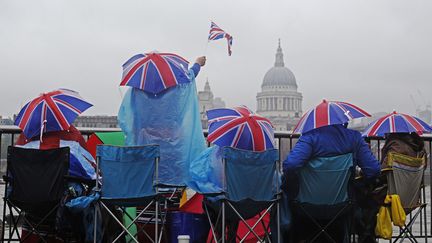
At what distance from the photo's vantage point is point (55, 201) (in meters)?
4.70

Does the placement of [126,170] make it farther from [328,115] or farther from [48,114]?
[328,115]

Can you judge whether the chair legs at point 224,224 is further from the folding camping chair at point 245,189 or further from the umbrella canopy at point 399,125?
the umbrella canopy at point 399,125

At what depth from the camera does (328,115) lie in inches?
190

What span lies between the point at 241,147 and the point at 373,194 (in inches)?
44.1

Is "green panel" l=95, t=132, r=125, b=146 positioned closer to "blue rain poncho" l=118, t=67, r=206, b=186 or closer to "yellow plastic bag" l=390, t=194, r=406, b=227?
"blue rain poncho" l=118, t=67, r=206, b=186

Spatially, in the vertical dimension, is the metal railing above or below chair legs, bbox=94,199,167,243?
above

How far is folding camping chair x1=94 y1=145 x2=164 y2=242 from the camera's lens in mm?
4602

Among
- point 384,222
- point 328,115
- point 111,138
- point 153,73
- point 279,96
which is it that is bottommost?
point 279,96

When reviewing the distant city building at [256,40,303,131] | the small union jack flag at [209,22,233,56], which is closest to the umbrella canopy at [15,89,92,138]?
the small union jack flag at [209,22,233,56]

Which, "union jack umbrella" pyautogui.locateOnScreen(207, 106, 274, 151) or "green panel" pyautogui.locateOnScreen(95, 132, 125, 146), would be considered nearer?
"union jack umbrella" pyautogui.locateOnScreen(207, 106, 274, 151)

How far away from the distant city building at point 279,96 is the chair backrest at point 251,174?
123 meters

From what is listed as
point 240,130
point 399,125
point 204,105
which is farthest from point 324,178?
point 204,105

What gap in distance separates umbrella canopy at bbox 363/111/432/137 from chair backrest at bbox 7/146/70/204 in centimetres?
262

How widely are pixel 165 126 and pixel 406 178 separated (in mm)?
2002
